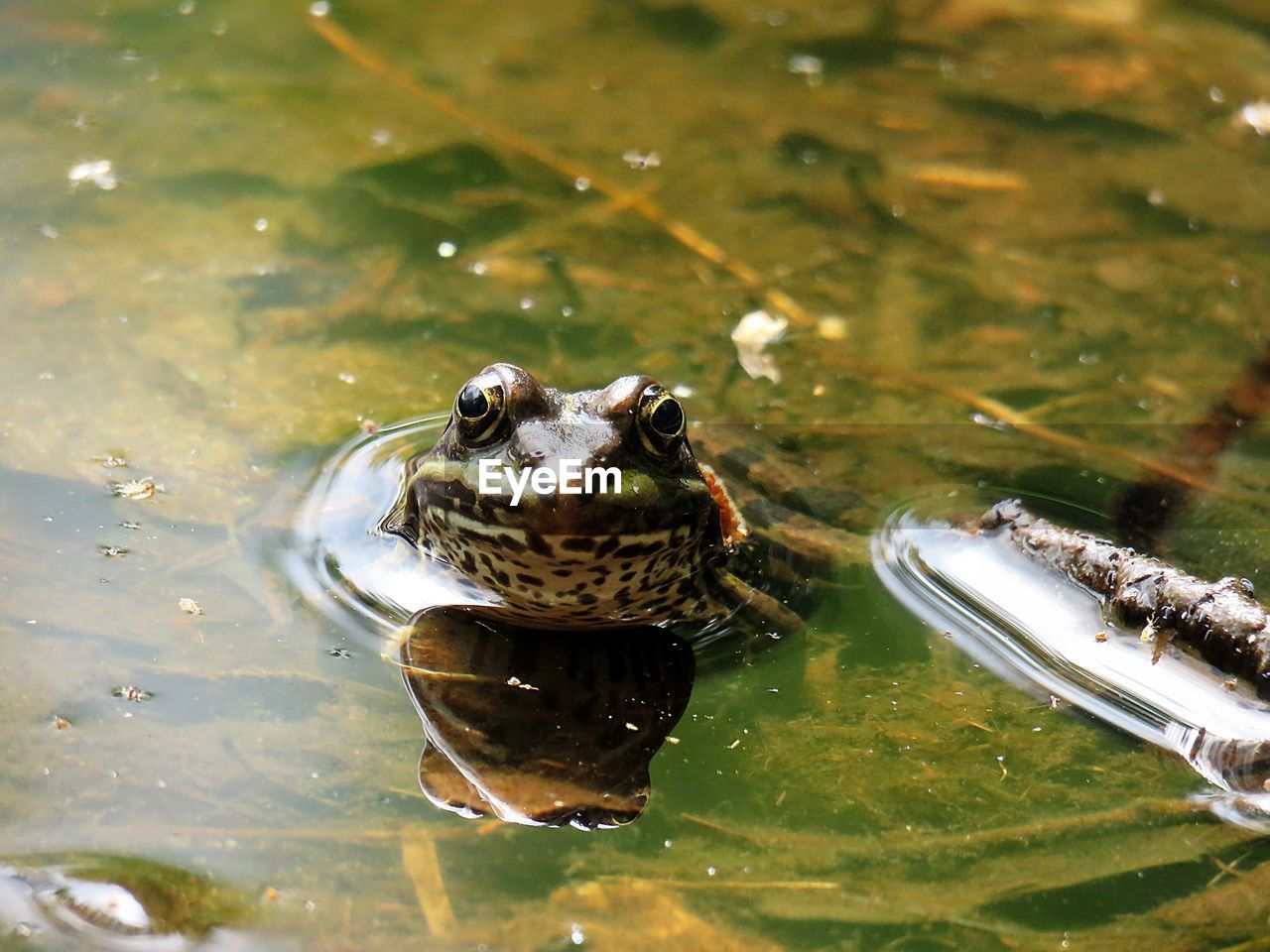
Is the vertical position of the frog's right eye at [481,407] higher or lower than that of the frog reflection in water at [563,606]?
higher

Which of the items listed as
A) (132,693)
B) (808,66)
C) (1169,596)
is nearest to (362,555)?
(132,693)

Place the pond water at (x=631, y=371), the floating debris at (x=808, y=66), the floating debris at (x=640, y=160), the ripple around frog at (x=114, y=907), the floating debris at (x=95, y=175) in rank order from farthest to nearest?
the floating debris at (x=808, y=66) → the floating debris at (x=640, y=160) → the floating debris at (x=95, y=175) → the pond water at (x=631, y=371) → the ripple around frog at (x=114, y=907)

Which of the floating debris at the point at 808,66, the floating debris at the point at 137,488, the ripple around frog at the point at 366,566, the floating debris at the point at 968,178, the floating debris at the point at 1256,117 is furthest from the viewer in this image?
the floating debris at the point at 808,66

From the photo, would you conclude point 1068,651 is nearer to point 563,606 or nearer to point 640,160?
point 563,606

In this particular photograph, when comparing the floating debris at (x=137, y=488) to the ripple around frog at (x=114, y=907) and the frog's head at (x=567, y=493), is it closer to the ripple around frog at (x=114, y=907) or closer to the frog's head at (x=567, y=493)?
the frog's head at (x=567, y=493)

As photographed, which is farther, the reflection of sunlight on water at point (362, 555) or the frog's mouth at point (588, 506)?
the reflection of sunlight on water at point (362, 555)

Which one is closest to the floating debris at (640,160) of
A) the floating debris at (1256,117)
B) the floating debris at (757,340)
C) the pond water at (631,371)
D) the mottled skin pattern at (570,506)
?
the pond water at (631,371)

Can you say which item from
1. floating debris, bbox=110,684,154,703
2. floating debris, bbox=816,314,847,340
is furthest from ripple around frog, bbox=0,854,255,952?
floating debris, bbox=816,314,847,340

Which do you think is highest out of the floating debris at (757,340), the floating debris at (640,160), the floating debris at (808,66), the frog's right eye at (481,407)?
the frog's right eye at (481,407)
